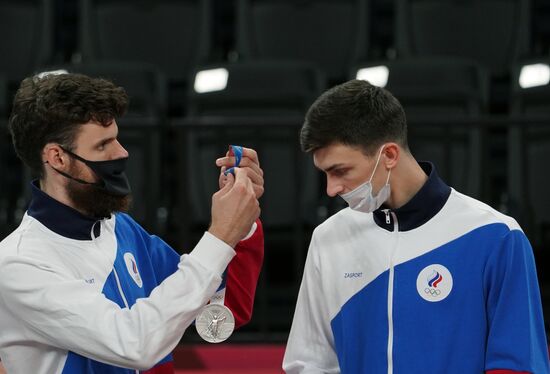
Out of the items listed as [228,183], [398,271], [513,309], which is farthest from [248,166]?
[513,309]

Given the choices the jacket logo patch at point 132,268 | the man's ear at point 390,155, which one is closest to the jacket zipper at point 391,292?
the man's ear at point 390,155

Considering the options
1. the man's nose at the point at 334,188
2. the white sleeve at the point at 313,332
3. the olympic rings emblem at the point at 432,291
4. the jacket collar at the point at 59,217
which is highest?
the man's nose at the point at 334,188

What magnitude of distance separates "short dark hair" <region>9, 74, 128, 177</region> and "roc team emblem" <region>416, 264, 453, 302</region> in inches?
32.8

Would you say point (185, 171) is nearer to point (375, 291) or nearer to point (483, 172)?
point (483, 172)

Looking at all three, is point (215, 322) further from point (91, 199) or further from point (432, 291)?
point (432, 291)

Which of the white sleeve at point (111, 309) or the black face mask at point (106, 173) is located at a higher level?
the black face mask at point (106, 173)

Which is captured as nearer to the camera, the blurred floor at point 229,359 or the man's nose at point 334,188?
the man's nose at point 334,188

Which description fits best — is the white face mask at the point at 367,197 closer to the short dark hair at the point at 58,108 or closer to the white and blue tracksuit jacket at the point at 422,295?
the white and blue tracksuit jacket at the point at 422,295

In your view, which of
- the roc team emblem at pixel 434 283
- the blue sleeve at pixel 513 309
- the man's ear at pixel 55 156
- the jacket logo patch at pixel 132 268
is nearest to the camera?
the blue sleeve at pixel 513 309

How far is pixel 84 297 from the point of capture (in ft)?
8.14

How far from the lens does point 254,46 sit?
20.5 feet

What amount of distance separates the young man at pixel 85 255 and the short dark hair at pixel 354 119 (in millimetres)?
200

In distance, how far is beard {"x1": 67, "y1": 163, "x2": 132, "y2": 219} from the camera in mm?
2619

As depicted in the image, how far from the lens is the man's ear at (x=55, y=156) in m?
2.60
